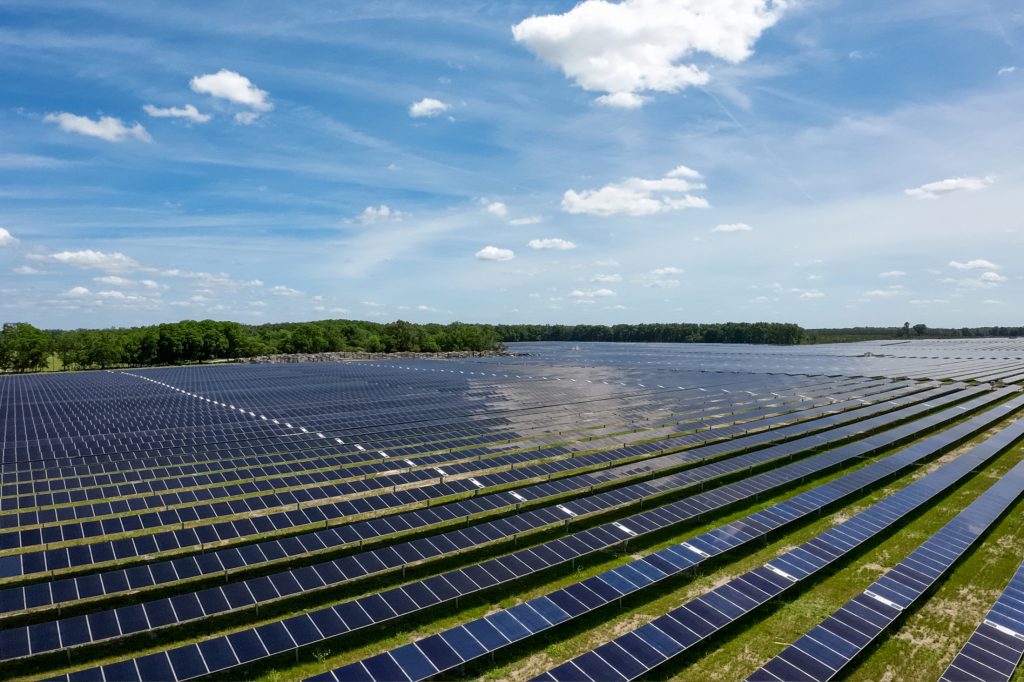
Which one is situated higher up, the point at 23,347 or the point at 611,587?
the point at 23,347

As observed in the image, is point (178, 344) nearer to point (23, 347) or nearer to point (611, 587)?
point (23, 347)

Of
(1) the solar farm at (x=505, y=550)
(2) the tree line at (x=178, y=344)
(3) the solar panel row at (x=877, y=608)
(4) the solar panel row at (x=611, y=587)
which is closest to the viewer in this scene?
(4) the solar panel row at (x=611, y=587)

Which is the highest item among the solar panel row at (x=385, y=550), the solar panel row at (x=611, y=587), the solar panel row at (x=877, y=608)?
the solar panel row at (x=385, y=550)

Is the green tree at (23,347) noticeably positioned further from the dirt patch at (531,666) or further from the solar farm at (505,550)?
the dirt patch at (531,666)

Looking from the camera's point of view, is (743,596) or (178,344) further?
(178,344)

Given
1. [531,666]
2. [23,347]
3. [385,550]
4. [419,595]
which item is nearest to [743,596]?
[531,666]

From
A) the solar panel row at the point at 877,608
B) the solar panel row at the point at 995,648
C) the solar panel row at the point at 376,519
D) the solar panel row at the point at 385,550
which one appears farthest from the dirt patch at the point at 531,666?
the solar panel row at the point at 995,648

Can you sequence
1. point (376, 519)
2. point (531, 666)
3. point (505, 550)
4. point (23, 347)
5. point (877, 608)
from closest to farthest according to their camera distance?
point (531, 666)
point (877, 608)
point (505, 550)
point (376, 519)
point (23, 347)

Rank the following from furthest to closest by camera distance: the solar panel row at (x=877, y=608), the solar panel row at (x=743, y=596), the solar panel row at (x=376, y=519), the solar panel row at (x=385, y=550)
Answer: the solar panel row at (x=376, y=519) < the solar panel row at (x=385, y=550) < the solar panel row at (x=877, y=608) < the solar panel row at (x=743, y=596)

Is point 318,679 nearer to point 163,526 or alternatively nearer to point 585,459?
point 163,526

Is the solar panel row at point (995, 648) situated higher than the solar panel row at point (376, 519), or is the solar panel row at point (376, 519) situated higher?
the solar panel row at point (376, 519)

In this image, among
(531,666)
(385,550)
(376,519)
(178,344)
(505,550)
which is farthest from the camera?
(178,344)
